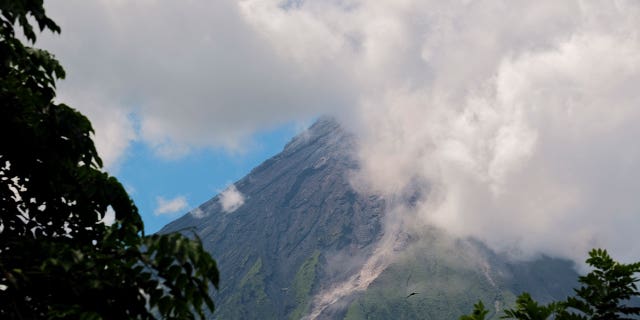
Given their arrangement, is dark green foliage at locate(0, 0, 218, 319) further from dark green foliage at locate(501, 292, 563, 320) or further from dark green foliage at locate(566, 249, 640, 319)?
dark green foliage at locate(566, 249, 640, 319)

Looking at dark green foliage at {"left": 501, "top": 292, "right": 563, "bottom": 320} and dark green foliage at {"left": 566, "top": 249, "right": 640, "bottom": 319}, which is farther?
dark green foliage at {"left": 566, "top": 249, "right": 640, "bottom": 319}

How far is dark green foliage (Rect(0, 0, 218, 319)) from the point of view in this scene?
9.12 meters

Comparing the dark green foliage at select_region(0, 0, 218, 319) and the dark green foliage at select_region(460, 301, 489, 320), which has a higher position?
the dark green foliage at select_region(0, 0, 218, 319)

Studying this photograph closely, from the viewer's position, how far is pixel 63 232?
1286 cm

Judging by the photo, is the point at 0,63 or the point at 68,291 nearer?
the point at 68,291

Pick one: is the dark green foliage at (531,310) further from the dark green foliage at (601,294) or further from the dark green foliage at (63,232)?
the dark green foliage at (63,232)

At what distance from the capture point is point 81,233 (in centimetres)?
1298

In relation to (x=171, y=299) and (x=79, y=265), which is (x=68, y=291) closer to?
(x=79, y=265)

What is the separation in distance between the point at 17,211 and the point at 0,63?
2.98 metres

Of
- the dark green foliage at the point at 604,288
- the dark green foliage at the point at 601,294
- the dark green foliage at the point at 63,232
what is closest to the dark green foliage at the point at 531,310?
the dark green foliage at the point at 601,294

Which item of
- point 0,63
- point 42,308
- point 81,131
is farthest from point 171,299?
point 0,63

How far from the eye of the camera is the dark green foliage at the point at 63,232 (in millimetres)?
9125

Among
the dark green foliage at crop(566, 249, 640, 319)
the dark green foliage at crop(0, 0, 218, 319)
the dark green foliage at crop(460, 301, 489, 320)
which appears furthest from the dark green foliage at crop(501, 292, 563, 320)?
the dark green foliage at crop(0, 0, 218, 319)

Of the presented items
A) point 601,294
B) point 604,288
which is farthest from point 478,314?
point 604,288
